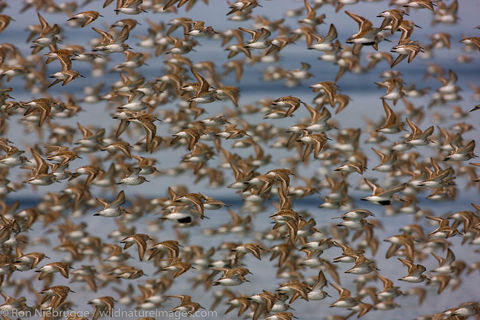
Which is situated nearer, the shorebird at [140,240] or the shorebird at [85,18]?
the shorebird at [140,240]

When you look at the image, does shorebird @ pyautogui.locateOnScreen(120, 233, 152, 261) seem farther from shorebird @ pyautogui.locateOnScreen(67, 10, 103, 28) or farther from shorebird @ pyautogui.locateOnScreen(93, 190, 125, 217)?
shorebird @ pyautogui.locateOnScreen(67, 10, 103, 28)

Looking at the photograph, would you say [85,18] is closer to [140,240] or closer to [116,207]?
[116,207]

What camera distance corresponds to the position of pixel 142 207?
10.2 meters

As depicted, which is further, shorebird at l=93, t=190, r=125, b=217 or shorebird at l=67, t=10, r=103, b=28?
shorebird at l=67, t=10, r=103, b=28

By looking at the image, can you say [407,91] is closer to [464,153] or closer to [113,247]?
[464,153]

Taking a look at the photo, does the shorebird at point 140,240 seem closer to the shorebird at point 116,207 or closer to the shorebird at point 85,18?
the shorebird at point 116,207

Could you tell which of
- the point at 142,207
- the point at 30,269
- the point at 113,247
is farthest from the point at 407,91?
the point at 30,269

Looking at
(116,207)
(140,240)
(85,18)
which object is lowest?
(140,240)

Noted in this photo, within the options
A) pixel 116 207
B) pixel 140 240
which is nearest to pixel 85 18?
pixel 116 207

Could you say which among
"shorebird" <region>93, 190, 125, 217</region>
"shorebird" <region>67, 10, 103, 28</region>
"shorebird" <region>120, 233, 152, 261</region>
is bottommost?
"shorebird" <region>120, 233, 152, 261</region>

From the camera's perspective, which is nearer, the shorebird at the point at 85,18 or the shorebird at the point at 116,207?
the shorebird at the point at 116,207

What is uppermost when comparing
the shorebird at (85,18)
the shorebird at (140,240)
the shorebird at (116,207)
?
the shorebird at (85,18)

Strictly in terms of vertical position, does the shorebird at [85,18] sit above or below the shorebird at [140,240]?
above

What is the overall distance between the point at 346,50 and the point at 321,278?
442cm
